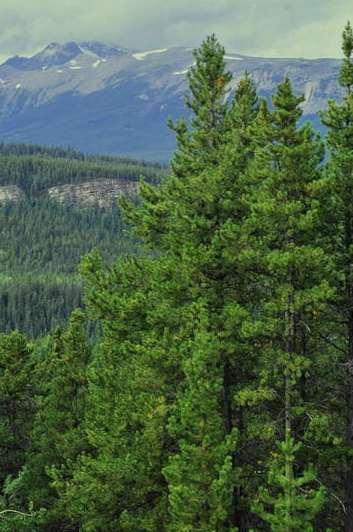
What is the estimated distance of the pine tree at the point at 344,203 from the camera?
20.4 meters

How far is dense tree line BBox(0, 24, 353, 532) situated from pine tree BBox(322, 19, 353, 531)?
61 mm

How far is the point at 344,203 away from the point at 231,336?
5576 millimetres

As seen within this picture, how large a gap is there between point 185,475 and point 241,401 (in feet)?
8.98

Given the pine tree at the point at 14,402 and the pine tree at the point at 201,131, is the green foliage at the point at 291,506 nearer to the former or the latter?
the pine tree at the point at 201,131

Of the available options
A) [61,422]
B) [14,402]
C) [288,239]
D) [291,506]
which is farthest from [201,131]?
[14,402]

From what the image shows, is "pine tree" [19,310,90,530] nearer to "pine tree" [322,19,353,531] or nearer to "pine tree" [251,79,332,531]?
"pine tree" [251,79,332,531]

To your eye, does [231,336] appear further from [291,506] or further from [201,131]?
[201,131]

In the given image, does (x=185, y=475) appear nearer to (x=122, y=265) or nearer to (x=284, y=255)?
(x=284, y=255)

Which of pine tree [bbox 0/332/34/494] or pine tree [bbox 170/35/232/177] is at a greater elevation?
pine tree [bbox 170/35/232/177]

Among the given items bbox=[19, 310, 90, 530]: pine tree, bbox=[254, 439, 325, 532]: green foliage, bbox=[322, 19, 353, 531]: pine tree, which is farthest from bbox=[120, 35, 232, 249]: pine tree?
bbox=[254, 439, 325, 532]: green foliage

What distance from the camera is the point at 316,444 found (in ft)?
70.1

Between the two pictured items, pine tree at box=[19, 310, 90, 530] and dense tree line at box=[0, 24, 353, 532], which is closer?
dense tree line at box=[0, 24, 353, 532]

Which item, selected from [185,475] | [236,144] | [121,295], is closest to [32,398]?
[121,295]

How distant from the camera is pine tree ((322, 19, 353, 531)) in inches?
804
